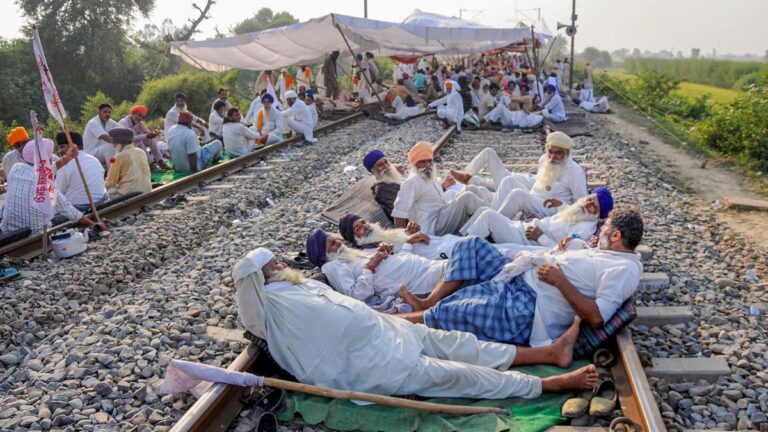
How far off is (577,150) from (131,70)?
26834 mm

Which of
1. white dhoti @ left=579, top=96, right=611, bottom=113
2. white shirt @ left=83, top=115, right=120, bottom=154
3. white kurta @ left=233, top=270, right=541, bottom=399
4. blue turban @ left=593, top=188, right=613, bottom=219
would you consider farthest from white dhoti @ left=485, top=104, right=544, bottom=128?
white kurta @ left=233, top=270, right=541, bottom=399

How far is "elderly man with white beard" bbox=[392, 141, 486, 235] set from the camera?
6.02 meters

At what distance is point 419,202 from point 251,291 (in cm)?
280

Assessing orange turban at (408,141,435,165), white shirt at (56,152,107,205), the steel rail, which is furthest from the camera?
white shirt at (56,152,107,205)

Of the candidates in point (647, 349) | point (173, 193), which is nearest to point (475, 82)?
point (173, 193)

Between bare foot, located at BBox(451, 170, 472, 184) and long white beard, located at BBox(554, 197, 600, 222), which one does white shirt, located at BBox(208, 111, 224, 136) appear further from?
long white beard, located at BBox(554, 197, 600, 222)

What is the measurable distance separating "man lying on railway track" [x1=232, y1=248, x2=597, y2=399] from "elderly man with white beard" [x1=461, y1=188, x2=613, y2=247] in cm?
166

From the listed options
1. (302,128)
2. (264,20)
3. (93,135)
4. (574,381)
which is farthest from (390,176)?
(264,20)

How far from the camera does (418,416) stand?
3309 mm

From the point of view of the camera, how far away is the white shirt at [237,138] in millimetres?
11781

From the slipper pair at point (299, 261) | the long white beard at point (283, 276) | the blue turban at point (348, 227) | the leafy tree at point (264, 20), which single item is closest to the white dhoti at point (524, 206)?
the blue turban at point (348, 227)

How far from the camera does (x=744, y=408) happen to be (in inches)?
132

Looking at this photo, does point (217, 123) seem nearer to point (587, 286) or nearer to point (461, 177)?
point (461, 177)

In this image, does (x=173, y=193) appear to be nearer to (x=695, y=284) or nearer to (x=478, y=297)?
(x=478, y=297)
